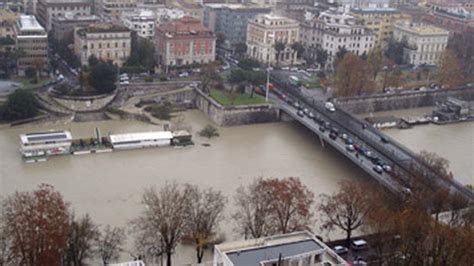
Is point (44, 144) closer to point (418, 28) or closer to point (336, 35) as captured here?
point (336, 35)

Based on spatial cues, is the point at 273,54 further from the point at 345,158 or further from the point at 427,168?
Result: the point at 427,168

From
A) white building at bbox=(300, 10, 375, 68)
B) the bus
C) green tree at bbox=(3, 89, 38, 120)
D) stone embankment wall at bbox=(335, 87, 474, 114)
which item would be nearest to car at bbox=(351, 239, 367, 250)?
stone embankment wall at bbox=(335, 87, 474, 114)

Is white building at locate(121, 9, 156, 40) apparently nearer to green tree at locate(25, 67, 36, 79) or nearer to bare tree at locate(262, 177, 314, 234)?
green tree at locate(25, 67, 36, 79)

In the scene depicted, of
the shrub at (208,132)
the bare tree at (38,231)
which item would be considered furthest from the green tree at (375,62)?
the bare tree at (38,231)

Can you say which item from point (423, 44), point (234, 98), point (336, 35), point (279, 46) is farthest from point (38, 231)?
point (423, 44)

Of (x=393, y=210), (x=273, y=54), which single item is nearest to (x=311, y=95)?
(x=273, y=54)
